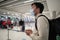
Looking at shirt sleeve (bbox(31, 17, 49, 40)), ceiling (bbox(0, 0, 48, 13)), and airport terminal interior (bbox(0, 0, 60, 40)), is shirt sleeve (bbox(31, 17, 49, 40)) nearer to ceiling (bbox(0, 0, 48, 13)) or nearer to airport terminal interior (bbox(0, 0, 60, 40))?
airport terminal interior (bbox(0, 0, 60, 40))

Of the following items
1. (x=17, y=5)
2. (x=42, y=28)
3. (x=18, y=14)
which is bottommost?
(x=42, y=28)

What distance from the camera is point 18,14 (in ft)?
8.00

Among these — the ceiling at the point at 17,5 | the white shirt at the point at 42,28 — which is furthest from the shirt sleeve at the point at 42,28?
the ceiling at the point at 17,5

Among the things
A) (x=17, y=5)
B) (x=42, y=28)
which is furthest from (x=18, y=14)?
(x=42, y=28)

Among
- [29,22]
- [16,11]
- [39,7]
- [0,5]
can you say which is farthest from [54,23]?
[0,5]

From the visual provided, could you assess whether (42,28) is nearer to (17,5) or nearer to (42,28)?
(42,28)

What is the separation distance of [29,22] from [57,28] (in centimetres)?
78

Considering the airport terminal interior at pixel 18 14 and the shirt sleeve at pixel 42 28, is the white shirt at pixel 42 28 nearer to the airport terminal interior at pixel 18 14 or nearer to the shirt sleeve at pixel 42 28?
the shirt sleeve at pixel 42 28

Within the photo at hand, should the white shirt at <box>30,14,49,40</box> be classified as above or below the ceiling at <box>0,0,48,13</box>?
below

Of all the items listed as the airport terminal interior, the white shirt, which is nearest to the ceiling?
the airport terminal interior

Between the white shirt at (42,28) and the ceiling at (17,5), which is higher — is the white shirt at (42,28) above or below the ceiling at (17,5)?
below

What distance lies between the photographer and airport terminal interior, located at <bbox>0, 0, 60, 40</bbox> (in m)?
2.38

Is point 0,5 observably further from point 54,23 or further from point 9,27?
point 54,23

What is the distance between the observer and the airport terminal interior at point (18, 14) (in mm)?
2378
